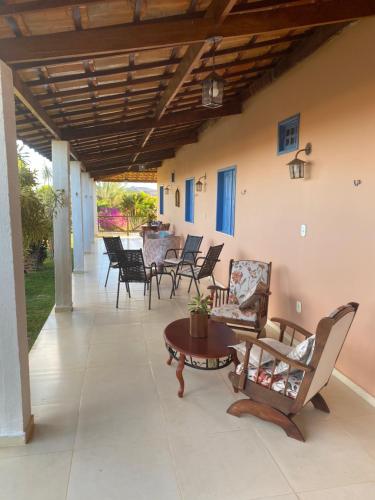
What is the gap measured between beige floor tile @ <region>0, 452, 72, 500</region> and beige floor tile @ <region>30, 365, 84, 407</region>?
570mm

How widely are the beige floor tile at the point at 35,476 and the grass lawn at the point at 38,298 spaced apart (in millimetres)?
1713

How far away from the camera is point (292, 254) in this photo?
369cm

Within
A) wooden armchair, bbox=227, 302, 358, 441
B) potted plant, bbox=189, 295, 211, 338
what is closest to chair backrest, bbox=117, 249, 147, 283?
potted plant, bbox=189, 295, 211, 338

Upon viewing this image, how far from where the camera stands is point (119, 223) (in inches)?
657

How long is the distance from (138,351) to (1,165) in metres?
2.21

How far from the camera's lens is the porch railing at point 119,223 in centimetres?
1653

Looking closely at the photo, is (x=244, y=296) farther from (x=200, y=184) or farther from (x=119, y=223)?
(x=119, y=223)

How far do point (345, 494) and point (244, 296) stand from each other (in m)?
2.32

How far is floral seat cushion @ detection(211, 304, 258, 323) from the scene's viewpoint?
11.4 feet

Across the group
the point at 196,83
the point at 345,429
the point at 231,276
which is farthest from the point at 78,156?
the point at 345,429

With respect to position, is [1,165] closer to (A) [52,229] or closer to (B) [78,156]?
(A) [52,229]

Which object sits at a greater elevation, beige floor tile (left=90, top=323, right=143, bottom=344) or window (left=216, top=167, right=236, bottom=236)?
window (left=216, top=167, right=236, bottom=236)

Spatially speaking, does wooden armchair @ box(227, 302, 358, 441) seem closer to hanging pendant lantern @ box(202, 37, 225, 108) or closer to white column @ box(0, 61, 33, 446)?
white column @ box(0, 61, 33, 446)

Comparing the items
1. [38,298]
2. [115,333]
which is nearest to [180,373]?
[115,333]
